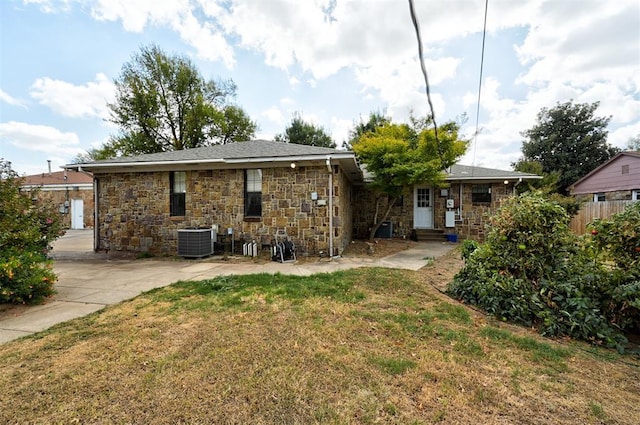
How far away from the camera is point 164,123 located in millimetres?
21406

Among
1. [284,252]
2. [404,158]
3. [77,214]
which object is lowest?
[284,252]

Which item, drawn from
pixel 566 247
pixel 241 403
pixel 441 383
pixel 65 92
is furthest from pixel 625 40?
pixel 65 92

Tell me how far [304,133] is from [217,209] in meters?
15.2

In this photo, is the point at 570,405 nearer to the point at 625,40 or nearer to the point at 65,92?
the point at 625,40

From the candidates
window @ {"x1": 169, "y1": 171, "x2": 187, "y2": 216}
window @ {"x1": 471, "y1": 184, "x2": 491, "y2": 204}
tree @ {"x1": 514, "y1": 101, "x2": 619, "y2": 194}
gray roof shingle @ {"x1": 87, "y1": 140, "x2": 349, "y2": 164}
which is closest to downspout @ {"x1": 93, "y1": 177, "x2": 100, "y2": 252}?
gray roof shingle @ {"x1": 87, "y1": 140, "x2": 349, "y2": 164}

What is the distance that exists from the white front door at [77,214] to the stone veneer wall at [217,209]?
12.9 meters

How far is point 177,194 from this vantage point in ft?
28.4

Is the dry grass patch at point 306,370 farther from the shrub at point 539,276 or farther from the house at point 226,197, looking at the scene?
the house at point 226,197

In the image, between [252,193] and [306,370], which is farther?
[252,193]

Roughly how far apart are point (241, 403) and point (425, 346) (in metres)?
1.86

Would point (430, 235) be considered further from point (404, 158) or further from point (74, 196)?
point (74, 196)

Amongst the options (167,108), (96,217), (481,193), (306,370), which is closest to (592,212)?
(481,193)

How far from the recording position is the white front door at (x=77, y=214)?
60.6 feet

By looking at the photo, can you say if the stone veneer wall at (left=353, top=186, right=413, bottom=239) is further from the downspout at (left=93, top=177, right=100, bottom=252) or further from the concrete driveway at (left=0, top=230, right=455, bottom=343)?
the downspout at (left=93, top=177, right=100, bottom=252)
